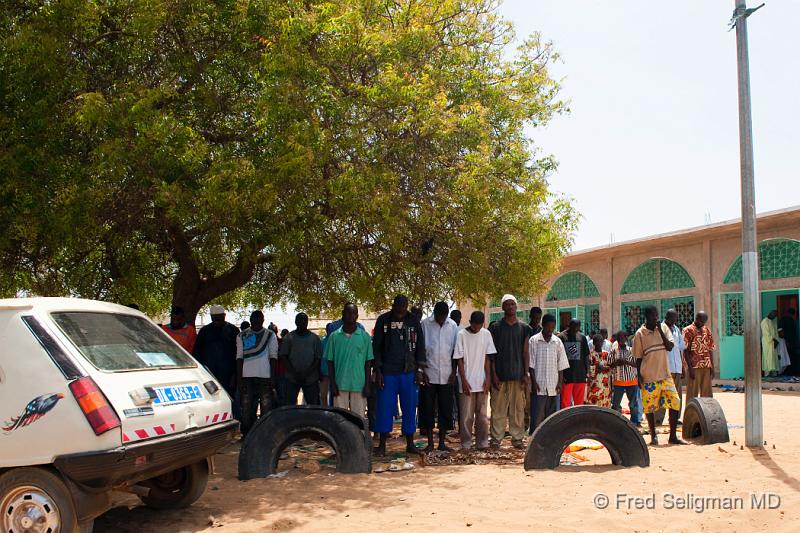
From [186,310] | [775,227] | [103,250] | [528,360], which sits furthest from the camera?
[775,227]

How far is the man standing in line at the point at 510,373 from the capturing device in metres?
9.41

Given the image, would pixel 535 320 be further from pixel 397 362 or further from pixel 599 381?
pixel 397 362

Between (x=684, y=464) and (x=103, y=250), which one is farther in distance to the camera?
(x=103, y=250)

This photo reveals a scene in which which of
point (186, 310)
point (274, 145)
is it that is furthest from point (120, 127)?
point (186, 310)

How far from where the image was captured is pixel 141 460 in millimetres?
4867

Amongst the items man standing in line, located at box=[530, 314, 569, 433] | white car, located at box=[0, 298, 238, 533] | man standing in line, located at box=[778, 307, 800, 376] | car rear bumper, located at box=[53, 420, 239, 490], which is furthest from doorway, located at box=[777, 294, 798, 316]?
white car, located at box=[0, 298, 238, 533]

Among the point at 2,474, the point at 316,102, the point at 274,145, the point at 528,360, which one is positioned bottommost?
the point at 2,474

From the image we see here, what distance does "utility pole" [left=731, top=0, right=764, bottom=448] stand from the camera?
29.3ft

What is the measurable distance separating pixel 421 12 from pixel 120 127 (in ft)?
13.2

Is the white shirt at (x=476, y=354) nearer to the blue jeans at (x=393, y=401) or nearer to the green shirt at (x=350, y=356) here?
the blue jeans at (x=393, y=401)

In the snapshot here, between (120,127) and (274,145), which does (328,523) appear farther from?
(120,127)

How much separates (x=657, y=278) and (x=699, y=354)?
37.2 ft

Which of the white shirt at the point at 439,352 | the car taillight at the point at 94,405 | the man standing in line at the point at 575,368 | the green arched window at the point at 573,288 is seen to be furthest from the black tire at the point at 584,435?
the green arched window at the point at 573,288

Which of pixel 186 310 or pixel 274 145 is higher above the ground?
pixel 274 145
